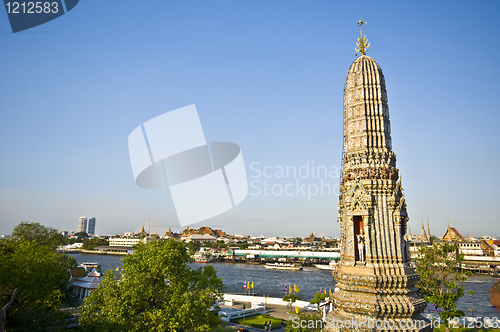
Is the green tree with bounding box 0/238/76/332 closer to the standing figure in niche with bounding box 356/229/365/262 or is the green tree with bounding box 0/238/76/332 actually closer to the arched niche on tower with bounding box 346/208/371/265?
the arched niche on tower with bounding box 346/208/371/265

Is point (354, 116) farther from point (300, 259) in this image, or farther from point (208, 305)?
point (300, 259)

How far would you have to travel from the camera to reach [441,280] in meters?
28.0

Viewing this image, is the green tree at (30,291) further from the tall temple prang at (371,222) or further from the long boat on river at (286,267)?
the long boat on river at (286,267)

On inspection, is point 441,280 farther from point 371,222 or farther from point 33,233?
point 33,233

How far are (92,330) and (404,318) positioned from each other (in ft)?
53.4

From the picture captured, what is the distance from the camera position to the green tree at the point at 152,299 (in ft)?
58.6

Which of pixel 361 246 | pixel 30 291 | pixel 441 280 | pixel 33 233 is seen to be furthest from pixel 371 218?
pixel 33 233

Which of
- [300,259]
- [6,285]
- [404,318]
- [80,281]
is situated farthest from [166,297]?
[300,259]

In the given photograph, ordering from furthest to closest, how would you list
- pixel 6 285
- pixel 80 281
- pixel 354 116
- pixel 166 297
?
pixel 80 281 → pixel 6 285 → pixel 166 297 → pixel 354 116

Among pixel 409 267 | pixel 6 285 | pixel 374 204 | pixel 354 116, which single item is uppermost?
pixel 354 116

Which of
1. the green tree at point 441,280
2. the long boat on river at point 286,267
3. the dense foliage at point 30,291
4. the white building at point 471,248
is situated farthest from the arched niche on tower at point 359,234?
the white building at point 471,248

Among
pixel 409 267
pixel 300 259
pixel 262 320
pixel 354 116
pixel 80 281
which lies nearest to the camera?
pixel 409 267

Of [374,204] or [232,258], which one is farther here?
[232,258]

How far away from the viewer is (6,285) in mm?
21000
